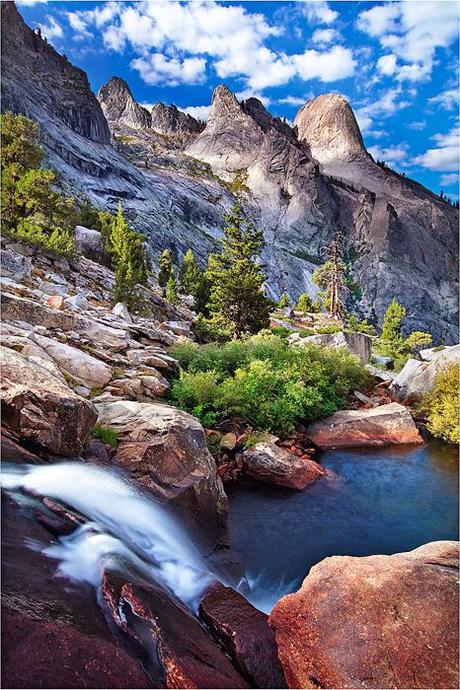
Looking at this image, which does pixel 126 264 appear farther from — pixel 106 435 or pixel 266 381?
pixel 106 435

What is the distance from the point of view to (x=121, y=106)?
184500 mm

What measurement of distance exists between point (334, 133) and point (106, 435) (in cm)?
20641

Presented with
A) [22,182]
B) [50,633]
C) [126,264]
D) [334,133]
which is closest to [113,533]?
[50,633]

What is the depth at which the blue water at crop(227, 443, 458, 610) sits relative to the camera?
Answer: 9.00 meters

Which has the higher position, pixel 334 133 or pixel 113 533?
pixel 334 133

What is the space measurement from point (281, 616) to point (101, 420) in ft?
18.3

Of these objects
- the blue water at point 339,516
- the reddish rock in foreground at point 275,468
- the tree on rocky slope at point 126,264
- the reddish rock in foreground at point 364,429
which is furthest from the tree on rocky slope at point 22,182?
the blue water at point 339,516

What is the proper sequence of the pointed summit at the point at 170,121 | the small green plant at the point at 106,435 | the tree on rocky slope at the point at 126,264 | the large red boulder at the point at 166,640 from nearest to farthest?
the large red boulder at the point at 166,640
the small green plant at the point at 106,435
the tree on rocky slope at the point at 126,264
the pointed summit at the point at 170,121

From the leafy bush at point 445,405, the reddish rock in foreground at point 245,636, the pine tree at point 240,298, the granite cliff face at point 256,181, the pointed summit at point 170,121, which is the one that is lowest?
the reddish rock in foreground at point 245,636

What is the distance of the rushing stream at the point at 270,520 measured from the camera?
5.38 metres

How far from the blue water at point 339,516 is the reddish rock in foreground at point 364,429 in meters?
1.28

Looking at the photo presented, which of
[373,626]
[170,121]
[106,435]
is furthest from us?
[170,121]

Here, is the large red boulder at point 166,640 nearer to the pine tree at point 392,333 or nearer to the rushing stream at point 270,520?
the rushing stream at point 270,520

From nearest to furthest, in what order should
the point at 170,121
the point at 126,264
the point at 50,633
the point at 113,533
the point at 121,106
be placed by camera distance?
the point at 50,633
the point at 113,533
the point at 126,264
the point at 121,106
the point at 170,121
